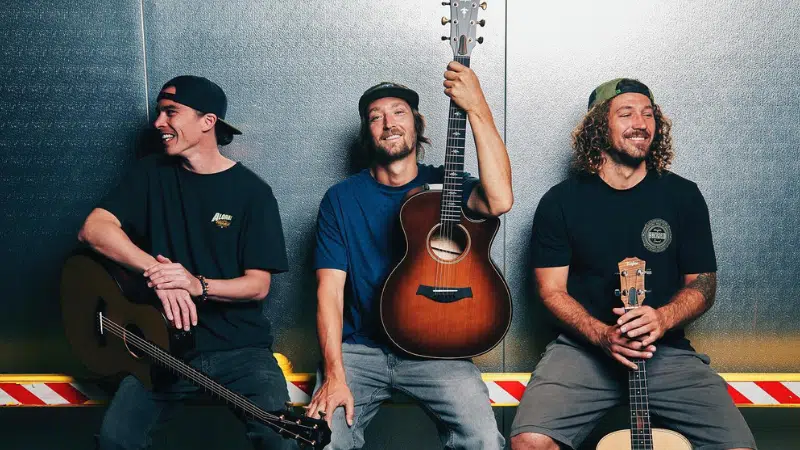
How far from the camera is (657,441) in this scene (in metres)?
2.62

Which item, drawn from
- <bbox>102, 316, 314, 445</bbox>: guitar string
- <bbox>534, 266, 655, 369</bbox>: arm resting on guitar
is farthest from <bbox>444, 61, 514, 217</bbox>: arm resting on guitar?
<bbox>102, 316, 314, 445</bbox>: guitar string

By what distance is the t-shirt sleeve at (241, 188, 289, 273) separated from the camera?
290 cm

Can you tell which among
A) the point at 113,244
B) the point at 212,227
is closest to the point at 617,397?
the point at 212,227

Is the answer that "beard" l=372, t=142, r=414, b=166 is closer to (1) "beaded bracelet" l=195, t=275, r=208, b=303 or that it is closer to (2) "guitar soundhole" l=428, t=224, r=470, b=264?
(2) "guitar soundhole" l=428, t=224, r=470, b=264

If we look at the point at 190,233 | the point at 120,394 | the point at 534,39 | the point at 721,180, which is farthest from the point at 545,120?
the point at 120,394

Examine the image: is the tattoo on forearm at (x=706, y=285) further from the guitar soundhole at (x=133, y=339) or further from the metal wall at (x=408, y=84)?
the guitar soundhole at (x=133, y=339)

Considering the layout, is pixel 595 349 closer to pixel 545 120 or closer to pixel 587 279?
pixel 587 279

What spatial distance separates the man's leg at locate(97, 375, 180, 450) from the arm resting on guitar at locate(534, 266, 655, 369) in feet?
4.82

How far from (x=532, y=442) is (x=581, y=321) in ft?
1.57

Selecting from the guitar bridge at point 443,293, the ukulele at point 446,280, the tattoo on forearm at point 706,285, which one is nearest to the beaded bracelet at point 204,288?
the ukulele at point 446,280

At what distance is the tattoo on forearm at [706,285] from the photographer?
291 centimetres

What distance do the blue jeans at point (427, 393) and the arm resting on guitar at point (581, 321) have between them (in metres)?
0.40

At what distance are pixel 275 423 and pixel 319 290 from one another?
0.57 m

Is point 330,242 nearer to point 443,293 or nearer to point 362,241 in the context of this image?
point 362,241
